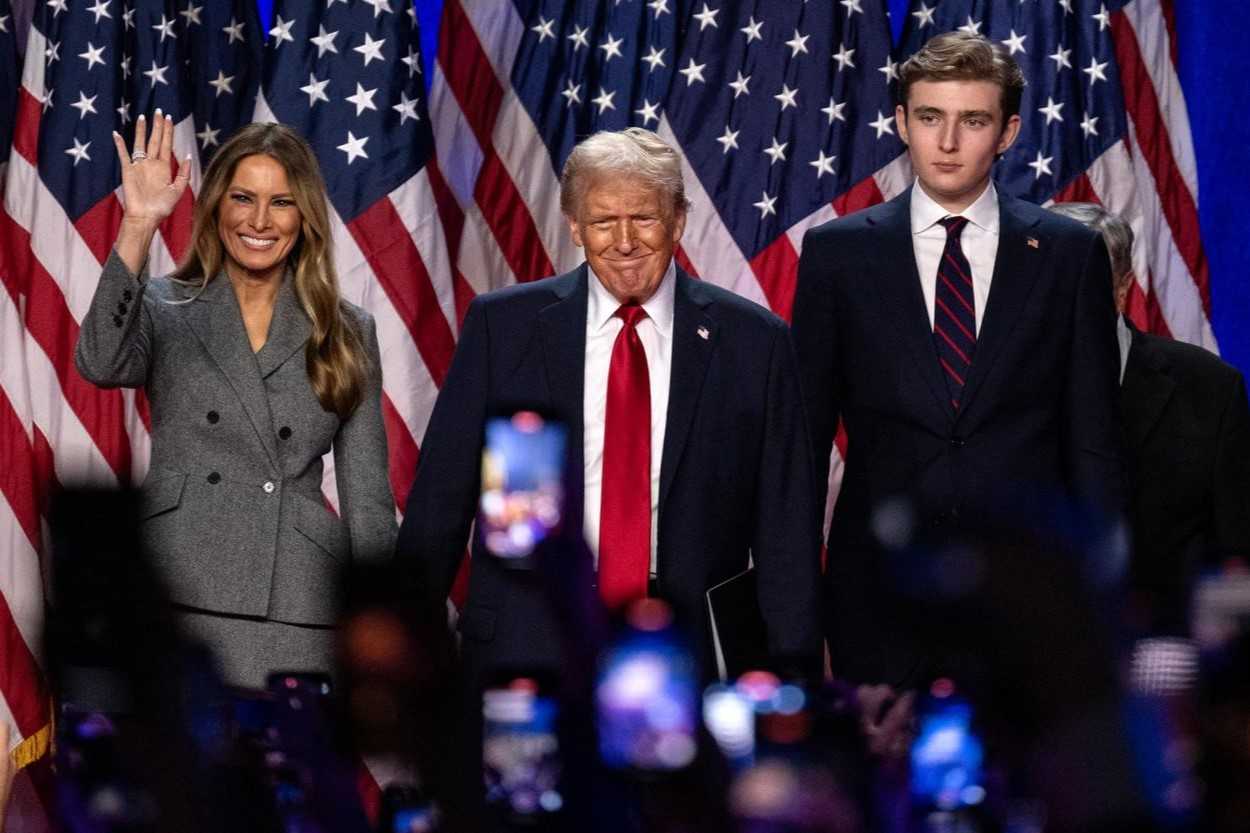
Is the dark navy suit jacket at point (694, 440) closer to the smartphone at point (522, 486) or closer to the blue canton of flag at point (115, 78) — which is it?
the smartphone at point (522, 486)

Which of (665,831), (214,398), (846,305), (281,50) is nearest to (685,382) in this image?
(846,305)

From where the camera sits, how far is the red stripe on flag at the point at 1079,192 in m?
4.25

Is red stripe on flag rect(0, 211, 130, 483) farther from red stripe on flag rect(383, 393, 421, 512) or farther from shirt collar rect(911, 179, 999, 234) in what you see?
shirt collar rect(911, 179, 999, 234)

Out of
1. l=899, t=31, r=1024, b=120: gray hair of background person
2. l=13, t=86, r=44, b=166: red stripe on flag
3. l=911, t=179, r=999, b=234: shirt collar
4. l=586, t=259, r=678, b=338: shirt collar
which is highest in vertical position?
l=899, t=31, r=1024, b=120: gray hair of background person

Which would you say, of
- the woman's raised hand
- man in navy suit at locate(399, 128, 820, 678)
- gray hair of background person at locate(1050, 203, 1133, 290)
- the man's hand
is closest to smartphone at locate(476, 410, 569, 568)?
the man's hand

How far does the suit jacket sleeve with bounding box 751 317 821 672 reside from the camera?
239 cm

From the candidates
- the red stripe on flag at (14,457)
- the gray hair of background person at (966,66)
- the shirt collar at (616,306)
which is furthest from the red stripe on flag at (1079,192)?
the red stripe on flag at (14,457)

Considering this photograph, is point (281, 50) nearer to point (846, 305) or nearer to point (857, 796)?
point (846, 305)

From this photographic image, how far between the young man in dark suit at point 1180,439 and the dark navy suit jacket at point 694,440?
745 millimetres

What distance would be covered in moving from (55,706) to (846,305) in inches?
80.7

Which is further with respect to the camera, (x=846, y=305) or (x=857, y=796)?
(x=846, y=305)

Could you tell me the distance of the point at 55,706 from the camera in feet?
2.77

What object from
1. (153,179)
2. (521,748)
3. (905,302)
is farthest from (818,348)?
(521,748)

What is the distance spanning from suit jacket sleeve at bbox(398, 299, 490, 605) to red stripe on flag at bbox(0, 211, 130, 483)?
1.82m
